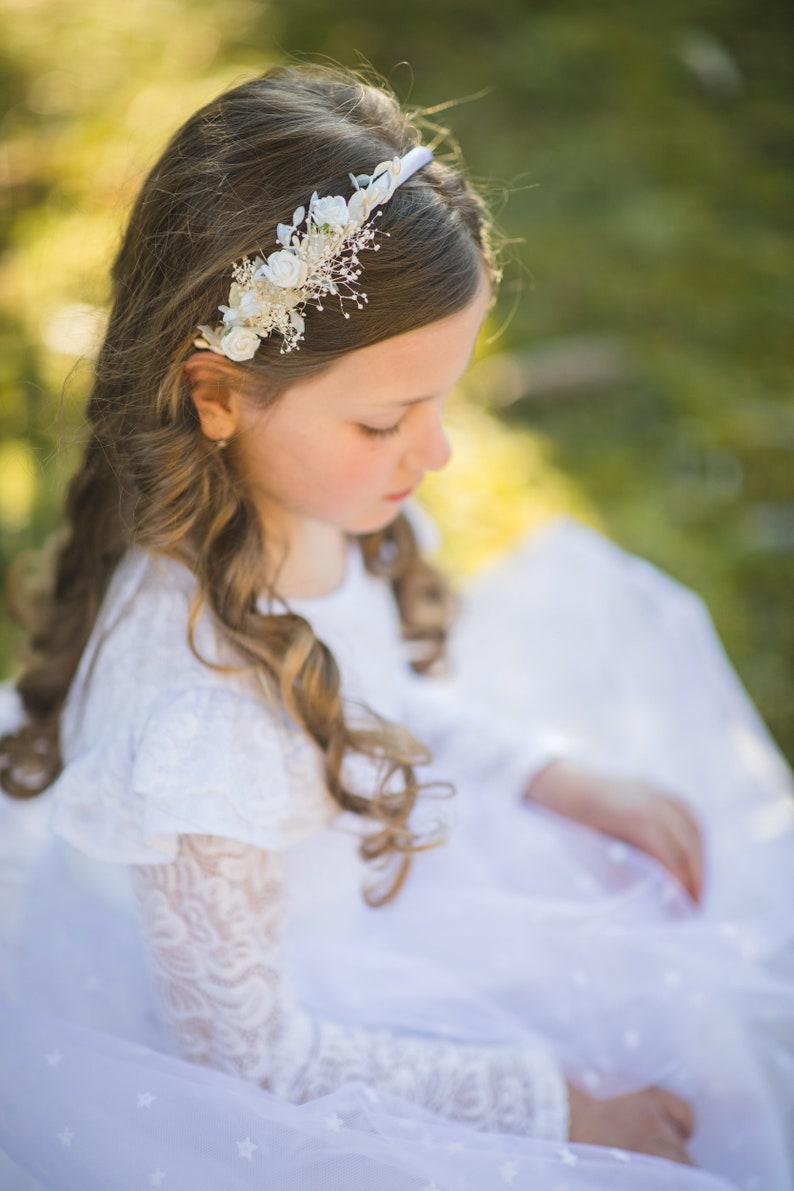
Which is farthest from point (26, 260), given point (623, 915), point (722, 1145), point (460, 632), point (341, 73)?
point (722, 1145)

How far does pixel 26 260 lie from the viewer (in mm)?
3812

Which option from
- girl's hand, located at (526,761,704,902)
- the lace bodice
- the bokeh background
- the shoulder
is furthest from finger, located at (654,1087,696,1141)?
the bokeh background

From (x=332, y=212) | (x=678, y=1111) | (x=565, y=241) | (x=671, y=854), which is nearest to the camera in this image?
(x=332, y=212)

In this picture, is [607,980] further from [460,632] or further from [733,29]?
[733,29]

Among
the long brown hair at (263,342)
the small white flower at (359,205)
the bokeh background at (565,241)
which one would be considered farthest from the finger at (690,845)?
the small white flower at (359,205)

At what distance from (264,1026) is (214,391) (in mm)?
770

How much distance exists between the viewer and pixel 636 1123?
132 centimetres

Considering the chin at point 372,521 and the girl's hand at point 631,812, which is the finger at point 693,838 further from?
the chin at point 372,521

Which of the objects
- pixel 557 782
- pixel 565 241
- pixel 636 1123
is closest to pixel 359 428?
pixel 557 782

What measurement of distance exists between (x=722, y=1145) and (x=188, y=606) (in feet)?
3.26

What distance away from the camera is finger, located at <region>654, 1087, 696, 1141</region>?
138 cm

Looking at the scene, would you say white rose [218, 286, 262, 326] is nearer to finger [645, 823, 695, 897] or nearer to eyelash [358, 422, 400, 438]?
eyelash [358, 422, 400, 438]

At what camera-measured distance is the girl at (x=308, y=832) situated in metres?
1.16

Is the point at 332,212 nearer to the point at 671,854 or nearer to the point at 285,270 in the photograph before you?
the point at 285,270
